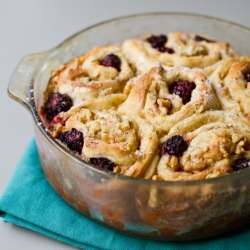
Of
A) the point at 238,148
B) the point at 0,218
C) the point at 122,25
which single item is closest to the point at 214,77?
the point at 238,148

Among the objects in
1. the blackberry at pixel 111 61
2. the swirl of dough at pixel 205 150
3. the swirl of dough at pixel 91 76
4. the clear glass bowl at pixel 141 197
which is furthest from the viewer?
the blackberry at pixel 111 61

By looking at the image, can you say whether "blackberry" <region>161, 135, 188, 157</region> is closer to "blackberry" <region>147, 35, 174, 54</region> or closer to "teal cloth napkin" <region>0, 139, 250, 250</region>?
"teal cloth napkin" <region>0, 139, 250, 250</region>

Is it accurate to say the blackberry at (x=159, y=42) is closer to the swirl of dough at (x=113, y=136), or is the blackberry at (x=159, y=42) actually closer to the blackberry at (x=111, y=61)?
the blackberry at (x=111, y=61)

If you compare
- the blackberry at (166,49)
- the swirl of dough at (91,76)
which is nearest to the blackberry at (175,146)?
the swirl of dough at (91,76)

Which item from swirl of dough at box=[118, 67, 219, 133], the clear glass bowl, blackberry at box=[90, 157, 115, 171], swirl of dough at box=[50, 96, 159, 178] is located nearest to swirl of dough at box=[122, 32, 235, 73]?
swirl of dough at box=[118, 67, 219, 133]

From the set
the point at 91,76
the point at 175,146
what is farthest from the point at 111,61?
the point at 175,146

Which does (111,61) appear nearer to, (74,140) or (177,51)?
(177,51)
